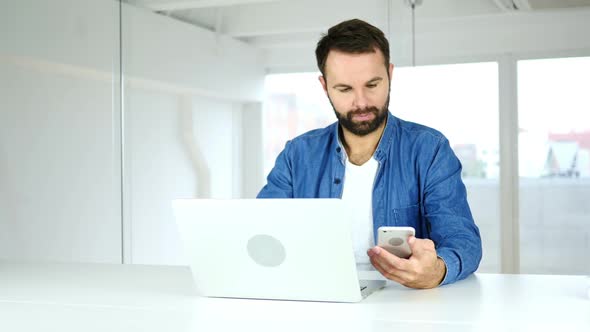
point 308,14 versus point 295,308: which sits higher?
point 308,14

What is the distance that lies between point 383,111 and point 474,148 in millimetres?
1883

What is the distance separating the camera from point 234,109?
17.1ft

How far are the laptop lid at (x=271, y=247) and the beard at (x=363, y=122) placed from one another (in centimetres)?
89

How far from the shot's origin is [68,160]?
5094 mm

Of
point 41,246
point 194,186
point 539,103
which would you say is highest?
point 539,103

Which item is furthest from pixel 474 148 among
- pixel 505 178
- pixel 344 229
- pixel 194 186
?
pixel 344 229

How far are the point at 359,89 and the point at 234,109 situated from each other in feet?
8.26

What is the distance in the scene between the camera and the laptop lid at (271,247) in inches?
72.6

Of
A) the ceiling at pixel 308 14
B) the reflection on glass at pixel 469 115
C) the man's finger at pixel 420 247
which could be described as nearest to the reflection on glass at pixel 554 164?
the reflection on glass at pixel 469 115

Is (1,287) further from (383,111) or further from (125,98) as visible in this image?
(125,98)

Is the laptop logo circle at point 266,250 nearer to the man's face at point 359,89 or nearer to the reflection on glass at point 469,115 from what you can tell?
the man's face at point 359,89

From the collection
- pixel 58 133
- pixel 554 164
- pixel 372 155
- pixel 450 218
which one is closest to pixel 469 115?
pixel 554 164

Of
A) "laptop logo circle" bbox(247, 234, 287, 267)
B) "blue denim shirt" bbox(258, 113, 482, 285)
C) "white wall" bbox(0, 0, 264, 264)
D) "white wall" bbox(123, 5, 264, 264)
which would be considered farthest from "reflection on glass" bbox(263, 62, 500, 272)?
"laptop logo circle" bbox(247, 234, 287, 267)

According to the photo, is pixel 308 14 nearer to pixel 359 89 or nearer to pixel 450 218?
pixel 359 89
